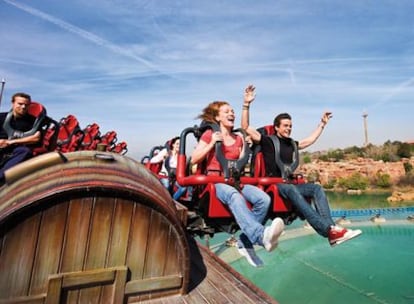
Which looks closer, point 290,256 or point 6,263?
point 6,263

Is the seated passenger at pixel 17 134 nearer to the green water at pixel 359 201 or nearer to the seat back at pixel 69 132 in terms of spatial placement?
the seat back at pixel 69 132

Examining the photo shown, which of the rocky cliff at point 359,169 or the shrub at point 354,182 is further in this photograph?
the rocky cliff at point 359,169

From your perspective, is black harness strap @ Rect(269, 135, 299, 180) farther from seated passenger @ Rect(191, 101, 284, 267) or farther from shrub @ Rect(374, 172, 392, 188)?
shrub @ Rect(374, 172, 392, 188)

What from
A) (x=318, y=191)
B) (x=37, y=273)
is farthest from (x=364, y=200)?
(x=37, y=273)

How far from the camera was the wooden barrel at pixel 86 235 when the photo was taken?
1.15m

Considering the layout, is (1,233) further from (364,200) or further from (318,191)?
(364,200)

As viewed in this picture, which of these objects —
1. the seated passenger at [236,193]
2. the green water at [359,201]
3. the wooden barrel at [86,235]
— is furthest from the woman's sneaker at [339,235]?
the green water at [359,201]

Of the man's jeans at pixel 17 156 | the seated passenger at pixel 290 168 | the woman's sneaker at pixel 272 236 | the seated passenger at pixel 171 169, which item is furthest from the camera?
the seated passenger at pixel 171 169

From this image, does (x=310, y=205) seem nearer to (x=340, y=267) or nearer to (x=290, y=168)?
(x=290, y=168)

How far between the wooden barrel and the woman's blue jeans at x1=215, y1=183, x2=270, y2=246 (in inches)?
29.1

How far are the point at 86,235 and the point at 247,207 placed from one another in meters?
1.31

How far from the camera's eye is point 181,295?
147 centimetres

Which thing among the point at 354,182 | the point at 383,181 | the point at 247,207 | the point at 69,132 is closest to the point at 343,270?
the point at 69,132

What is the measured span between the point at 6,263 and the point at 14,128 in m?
1.73
